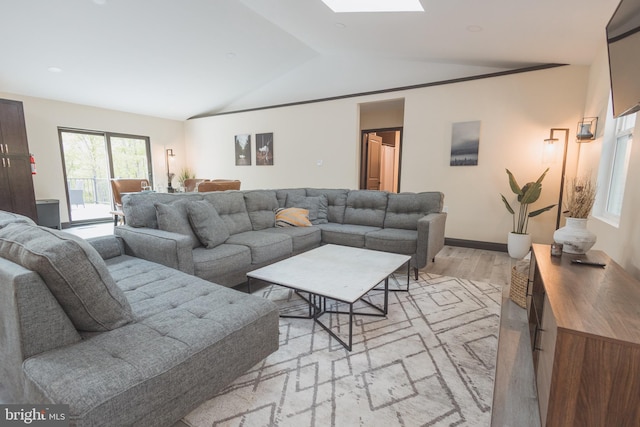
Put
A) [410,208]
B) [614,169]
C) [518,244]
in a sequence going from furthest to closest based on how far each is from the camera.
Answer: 1. [518,244]
2. [410,208]
3. [614,169]

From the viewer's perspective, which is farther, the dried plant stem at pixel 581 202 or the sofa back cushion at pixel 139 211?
the sofa back cushion at pixel 139 211

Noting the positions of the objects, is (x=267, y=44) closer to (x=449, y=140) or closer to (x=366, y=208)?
(x=366, y=208)

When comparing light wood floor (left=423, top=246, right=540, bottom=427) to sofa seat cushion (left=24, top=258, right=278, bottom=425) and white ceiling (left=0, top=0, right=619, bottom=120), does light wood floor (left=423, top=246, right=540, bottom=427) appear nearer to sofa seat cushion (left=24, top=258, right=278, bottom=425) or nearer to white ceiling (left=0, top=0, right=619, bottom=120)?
sofa seat cushion (left=24, top=258, right=278, bottom=425)

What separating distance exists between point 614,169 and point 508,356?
215 centimetres

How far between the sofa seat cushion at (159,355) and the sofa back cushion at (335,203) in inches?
94.7

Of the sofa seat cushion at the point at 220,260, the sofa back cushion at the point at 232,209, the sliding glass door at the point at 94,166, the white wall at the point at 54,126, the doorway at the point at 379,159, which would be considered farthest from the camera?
the doorway at the point at 379,159

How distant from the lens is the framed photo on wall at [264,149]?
20.1ft

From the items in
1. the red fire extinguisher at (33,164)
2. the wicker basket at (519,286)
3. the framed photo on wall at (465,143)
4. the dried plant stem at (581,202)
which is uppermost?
the framed photo on wall at (465,143)

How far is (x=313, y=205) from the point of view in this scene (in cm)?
382

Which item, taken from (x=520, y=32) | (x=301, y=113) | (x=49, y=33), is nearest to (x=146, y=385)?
(x=520, y=32)

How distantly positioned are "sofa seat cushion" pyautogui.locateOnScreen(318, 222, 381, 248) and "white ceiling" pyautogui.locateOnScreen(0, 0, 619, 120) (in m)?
2.24

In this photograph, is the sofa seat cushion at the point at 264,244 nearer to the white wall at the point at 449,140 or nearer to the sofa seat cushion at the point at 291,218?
the sofa seat cushion at the point at 291,218

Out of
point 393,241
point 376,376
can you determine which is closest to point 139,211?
point 376,376

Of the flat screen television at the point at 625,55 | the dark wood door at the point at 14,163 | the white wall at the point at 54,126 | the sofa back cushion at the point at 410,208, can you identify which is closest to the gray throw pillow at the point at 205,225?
the sofa back cushion at the point at 410,208
